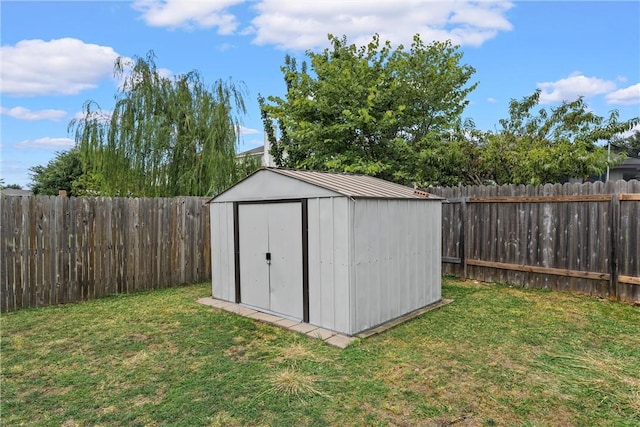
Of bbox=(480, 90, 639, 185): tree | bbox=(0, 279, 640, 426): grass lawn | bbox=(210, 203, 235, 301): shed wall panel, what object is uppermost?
bbox=(480, 90, 639, 185): tree

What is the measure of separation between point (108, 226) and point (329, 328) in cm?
436

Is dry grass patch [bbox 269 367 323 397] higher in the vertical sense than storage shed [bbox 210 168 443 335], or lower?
lower

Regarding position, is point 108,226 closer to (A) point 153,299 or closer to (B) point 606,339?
(A) point 153,299

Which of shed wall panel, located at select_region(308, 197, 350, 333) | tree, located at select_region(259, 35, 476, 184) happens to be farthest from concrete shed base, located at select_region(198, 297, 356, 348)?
tree, located at select_region(259, 35, 476, 184)

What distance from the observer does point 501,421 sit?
2.58 m

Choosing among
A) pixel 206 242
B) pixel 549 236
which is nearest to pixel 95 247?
pixel 206 242

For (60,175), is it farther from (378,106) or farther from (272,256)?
(272,256)

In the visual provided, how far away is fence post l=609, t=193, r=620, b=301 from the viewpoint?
18.3 ft

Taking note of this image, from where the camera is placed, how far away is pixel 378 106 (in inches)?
365

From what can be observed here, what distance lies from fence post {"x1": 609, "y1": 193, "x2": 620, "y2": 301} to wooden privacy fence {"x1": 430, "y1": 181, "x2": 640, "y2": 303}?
1 cm

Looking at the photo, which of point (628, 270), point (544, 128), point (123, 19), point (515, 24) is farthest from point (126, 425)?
point (544, 128)

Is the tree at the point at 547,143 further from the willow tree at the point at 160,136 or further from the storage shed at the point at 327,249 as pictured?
the willow tree at the point at 160,136

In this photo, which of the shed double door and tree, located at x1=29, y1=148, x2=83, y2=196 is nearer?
the shed double door

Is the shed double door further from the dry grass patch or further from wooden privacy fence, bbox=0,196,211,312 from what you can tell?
wooden privacy fence, bbox=0,196,211,312
